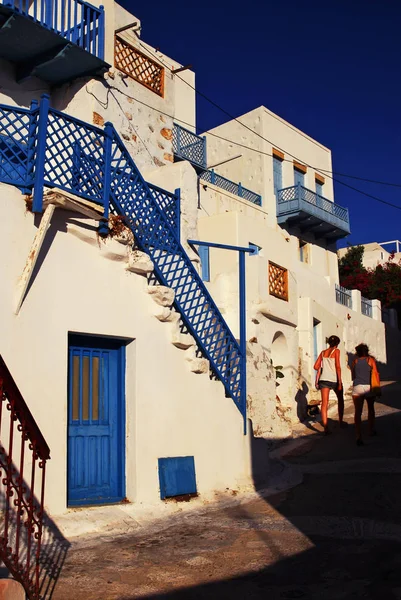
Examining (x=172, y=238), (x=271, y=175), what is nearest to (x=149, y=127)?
(x=172, y=238)

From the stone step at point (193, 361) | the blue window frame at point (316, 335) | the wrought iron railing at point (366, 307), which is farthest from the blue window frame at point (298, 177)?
the stone step at point (193, 361)

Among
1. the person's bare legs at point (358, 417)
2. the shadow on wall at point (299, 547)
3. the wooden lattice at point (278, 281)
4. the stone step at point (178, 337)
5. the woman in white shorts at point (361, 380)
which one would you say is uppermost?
the wooden lattice at point (278, 281)

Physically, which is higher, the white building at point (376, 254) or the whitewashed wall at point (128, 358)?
the white building at point (376, 254)

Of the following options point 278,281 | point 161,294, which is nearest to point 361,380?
point 161,294

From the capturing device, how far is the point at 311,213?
83.7ft

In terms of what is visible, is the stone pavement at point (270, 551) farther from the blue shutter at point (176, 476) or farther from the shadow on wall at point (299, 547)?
the blue shutter at point (176, 476)

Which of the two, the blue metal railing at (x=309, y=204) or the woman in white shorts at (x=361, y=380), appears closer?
the woman in white shorts at (x=361, y=380)

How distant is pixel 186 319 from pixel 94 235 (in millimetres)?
1661

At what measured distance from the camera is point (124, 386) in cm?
732

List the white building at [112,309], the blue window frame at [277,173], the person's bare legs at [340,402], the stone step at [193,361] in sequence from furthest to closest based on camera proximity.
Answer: the blue window frame at [277,173]
the person's bare legs at [340,402]
the stone step at [193,361]
the white building at [112,309]

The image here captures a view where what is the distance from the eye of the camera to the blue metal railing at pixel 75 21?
11391mm

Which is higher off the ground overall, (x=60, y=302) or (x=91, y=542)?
(x=60, y=302)

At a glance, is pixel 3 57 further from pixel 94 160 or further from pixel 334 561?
pixel 334 561

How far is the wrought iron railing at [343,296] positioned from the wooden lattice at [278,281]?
9021mm
